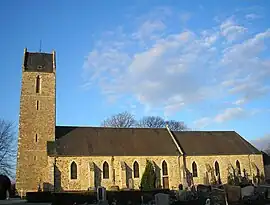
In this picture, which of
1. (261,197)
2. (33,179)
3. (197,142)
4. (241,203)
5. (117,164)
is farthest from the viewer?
(197,142)

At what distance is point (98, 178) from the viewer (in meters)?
38.8

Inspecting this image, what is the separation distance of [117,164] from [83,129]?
6.89 m

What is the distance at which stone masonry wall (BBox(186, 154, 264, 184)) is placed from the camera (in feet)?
143

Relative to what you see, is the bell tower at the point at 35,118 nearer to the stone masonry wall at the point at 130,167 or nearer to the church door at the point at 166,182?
the stone masonry wall at the point at 130,167

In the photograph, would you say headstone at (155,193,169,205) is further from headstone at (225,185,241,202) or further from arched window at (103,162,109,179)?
arched window at (103,162,109,179)

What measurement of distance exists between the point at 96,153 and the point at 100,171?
7.08 ft

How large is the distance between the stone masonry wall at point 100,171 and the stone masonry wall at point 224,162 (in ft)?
8.95

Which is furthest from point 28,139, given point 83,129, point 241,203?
point 241,203

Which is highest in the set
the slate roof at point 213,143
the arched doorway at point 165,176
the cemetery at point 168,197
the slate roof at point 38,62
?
the slate roof at point 38,62

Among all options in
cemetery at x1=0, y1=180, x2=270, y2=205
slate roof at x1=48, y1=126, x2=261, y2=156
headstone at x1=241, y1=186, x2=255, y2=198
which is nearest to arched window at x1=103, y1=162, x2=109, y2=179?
slate roof at x1=48, y1=126, x2=261, y2=156

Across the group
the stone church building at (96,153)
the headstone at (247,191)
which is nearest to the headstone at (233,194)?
the headstone at (247,191)

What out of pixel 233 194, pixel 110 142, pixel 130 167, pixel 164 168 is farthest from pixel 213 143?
pixel 233 194

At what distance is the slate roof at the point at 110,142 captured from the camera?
129 ft

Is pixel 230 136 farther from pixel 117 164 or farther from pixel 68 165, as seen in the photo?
pixel 68 165
